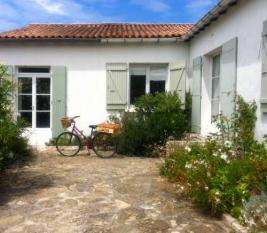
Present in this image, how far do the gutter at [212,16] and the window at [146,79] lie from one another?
4.83ft

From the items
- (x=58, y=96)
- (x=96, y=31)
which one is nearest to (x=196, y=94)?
(x=96, y=31)

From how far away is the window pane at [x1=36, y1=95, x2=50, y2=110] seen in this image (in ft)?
39.1

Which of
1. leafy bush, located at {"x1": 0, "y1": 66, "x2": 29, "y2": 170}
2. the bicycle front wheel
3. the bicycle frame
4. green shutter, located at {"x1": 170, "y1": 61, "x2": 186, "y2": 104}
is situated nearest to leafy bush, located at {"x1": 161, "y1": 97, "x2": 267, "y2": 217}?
leafy bush, located at {"x1": 0, "y1": 66, "x2": 29, "y2": 170}

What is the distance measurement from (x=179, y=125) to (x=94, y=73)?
10.4ft

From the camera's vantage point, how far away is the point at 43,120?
39.3ft

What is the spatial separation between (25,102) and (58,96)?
1124 mm

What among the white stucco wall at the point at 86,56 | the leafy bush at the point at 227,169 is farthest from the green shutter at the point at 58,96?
the leafy bush at the point at 227,169

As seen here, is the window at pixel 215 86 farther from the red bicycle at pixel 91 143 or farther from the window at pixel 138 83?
the red bicycle at pixel 91 143

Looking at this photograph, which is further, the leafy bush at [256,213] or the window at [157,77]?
the window at [157,77]

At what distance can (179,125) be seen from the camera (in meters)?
10.4

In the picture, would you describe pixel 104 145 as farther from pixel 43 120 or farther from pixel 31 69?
pixel 31 69

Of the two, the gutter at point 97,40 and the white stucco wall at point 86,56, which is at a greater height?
the gutter at point 97,40

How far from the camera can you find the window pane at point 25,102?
39.0 feet

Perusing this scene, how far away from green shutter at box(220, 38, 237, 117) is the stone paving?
6.64 ft
